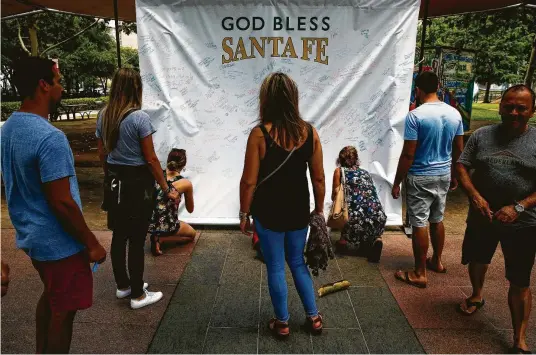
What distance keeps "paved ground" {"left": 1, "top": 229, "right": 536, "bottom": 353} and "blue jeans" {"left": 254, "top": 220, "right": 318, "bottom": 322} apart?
0.32 m

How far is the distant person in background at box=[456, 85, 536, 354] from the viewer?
2.57m

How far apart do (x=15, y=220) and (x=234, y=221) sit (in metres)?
3.32

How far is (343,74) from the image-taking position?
4949 millimetres

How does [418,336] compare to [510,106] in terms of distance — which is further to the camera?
[418,336]

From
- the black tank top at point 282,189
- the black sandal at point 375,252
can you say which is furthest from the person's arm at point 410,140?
the black tank top at point 282,189

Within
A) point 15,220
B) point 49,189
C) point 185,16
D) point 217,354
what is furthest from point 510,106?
point 185,16

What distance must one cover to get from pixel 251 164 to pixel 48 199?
111cm

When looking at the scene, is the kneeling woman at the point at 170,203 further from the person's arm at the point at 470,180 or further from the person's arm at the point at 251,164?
the person's arm at the point at 470,180

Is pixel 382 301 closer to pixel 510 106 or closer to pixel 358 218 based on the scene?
pixel 358 218

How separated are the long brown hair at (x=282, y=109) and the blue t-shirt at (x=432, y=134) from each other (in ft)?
4.60

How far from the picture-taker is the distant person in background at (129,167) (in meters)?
2.99

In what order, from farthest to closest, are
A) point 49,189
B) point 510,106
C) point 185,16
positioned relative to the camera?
point 185,16, point 510,106, point 49,189

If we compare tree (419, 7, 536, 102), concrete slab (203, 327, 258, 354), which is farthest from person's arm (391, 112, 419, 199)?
tree (419, 7, 536, 102)

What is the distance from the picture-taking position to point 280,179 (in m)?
2.57
